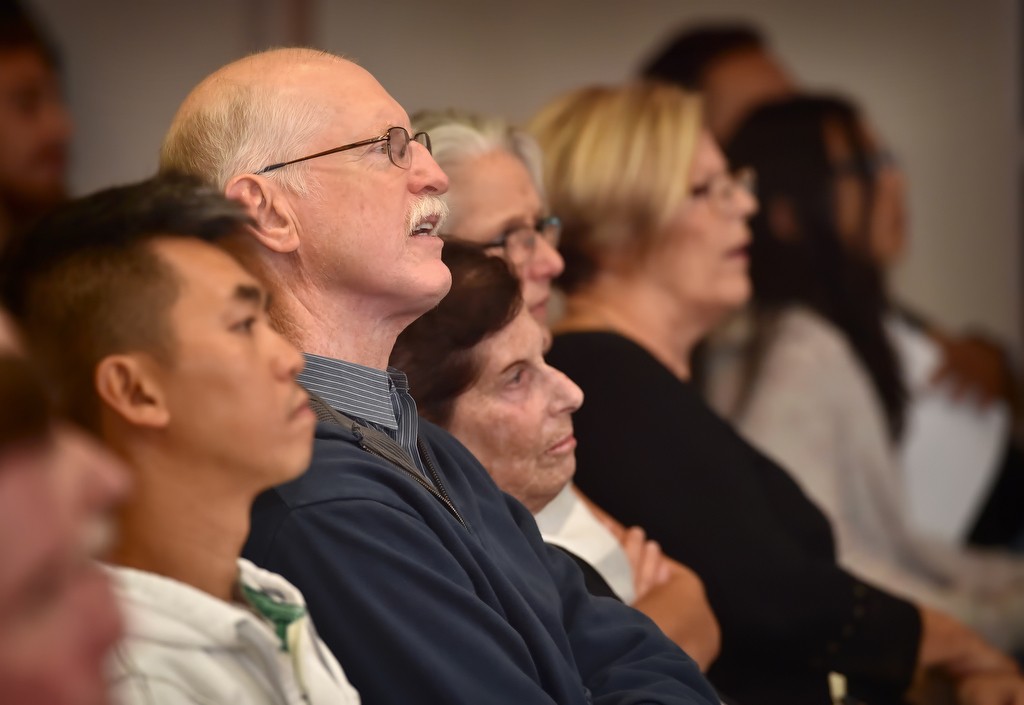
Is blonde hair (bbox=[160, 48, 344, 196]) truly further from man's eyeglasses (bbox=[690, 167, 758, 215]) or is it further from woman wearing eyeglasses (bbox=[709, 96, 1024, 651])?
woman wearing eyeglasses (bbox=[709, 96, 1024, 651])

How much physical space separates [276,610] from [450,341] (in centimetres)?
53

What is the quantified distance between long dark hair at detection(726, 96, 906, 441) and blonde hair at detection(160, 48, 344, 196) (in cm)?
170

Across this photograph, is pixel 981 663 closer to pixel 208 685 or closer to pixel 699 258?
pixel 699 258

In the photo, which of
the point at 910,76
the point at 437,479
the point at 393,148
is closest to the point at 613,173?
the point at 393,148

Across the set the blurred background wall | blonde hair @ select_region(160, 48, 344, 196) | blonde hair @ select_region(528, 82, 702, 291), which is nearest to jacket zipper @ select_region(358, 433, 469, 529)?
blonde hair @ select_region(160, 48, 344, 196)

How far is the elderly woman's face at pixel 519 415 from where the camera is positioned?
4.86 ft

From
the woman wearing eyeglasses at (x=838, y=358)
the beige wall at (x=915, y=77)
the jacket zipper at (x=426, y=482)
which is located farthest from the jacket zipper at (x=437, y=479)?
the beige wall at (x=915, y=77)

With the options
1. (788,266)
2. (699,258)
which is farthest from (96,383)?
(788,266)

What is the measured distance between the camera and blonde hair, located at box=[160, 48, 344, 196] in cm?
130

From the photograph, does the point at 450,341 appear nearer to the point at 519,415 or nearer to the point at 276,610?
the point at 519,415

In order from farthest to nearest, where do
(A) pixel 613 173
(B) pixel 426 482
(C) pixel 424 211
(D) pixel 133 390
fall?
(A) pixel 613 173 → (C) pixel 424 211 → (B) pixel 426 482 → (D) pixel 133 390

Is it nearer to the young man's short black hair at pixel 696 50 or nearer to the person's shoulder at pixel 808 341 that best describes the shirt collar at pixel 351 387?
the person's shoulder at pixel 808 341

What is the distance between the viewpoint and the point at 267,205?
129cm

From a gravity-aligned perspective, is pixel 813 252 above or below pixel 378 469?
below
